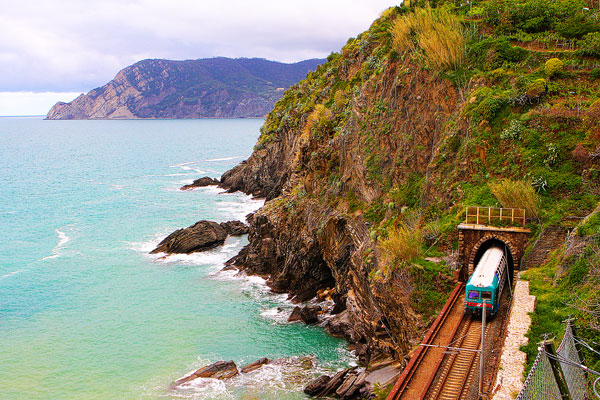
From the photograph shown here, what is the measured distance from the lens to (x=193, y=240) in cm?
5788

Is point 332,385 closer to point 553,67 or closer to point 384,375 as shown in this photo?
point 384,375

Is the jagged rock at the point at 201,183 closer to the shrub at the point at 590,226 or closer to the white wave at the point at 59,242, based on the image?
the white wave at the point at 59,242

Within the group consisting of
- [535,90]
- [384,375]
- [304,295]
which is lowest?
[304,295]

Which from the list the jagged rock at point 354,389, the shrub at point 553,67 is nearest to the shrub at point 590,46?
the shrub at point 553,67

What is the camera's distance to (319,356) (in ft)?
111

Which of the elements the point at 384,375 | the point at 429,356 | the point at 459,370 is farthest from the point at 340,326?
the point at 459,370

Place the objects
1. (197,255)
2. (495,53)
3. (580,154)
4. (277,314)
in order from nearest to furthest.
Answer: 1. (580,154)
2. (495,53)
3. (277,314)
4. (197,255)

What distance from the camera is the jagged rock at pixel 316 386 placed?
2881cm

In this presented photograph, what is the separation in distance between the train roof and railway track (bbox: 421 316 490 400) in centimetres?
210

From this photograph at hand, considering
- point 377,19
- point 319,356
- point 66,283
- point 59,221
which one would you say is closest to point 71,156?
point 59,221

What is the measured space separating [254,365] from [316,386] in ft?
17.8

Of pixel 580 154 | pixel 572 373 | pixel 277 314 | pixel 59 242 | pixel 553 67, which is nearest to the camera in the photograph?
pixel 572 373

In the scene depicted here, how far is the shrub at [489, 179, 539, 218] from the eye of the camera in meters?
27.2

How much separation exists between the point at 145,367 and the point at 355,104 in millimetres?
26539
